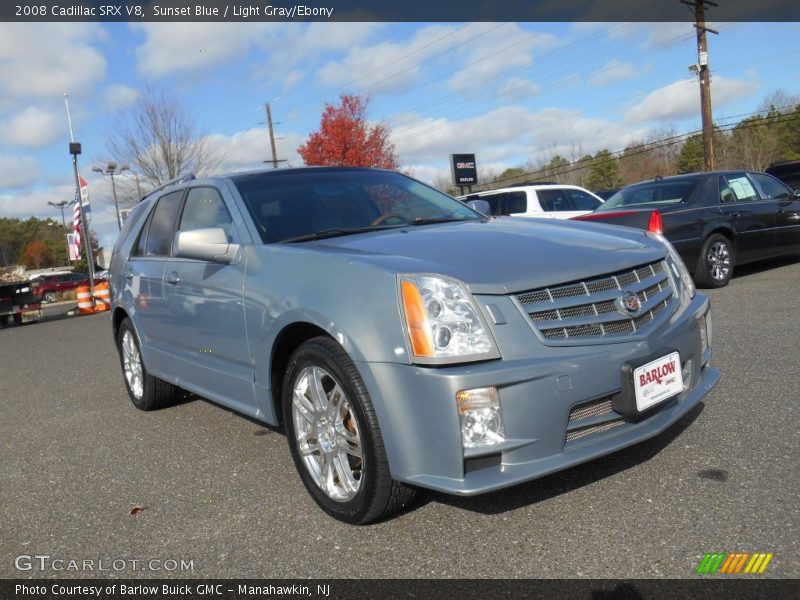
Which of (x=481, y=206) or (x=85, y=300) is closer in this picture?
(x=481, y=206)

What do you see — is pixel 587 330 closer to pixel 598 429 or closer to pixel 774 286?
pixel 598 429

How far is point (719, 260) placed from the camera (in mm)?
9219

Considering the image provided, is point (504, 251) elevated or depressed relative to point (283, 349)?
elevated

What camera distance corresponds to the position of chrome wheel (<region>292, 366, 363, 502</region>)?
301 centimetres

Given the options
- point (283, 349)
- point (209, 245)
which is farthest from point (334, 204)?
point (283, 349)

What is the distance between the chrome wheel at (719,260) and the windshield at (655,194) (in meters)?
0.76

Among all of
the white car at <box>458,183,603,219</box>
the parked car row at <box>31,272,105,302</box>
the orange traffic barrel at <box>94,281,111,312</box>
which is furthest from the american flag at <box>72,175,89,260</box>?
the white car at <box>458,183,603,219</box>

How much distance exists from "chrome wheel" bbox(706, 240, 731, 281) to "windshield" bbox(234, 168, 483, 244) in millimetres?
5812

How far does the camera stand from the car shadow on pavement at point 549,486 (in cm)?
306

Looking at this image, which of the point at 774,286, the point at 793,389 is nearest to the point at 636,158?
the point at 774,286

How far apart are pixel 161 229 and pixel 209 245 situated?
157cm

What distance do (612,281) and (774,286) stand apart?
6.84m

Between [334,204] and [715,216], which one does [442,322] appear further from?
[715,216]

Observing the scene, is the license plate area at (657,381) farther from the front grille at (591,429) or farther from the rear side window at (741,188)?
the rear side window at (741,188)
